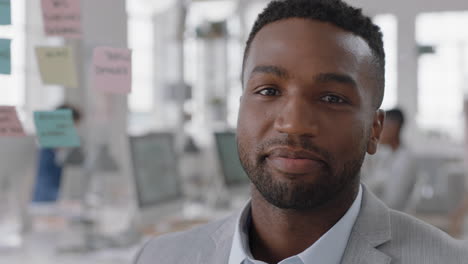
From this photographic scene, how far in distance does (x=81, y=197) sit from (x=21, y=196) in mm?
273

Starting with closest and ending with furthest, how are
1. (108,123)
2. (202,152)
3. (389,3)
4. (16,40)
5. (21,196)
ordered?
(16,40) → (389,3) → (21,196) → (108,123) → (202,152)

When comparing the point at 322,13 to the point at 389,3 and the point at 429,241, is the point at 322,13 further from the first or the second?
the point at 389,3

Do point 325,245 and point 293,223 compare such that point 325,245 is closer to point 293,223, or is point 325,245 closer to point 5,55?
point 293,223

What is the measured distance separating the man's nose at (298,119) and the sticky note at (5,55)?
0.84 meters

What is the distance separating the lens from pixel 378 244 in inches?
37.5

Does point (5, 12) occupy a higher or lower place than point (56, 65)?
higher

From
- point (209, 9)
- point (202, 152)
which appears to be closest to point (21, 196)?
point (202, 152)

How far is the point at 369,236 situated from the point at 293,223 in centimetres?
13

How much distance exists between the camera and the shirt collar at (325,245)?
95cm

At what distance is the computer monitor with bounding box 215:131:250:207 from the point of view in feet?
10.7

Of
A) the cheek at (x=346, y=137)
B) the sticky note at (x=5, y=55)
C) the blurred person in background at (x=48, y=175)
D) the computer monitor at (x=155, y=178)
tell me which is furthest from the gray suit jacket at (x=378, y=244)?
the blurred person in background at (x=48, y=175)

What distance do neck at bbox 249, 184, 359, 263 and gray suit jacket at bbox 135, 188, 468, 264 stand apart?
5cm

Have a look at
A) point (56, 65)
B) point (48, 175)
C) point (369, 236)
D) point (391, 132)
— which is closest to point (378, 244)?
point (369, 236)

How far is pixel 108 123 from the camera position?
3.12 metres
